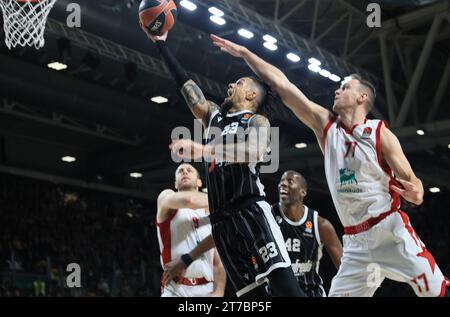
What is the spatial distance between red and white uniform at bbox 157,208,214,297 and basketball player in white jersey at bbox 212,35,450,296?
178 centimetres

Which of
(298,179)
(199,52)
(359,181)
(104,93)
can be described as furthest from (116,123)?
(359,181)

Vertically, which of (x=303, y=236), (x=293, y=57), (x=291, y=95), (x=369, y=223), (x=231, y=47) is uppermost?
(x=293, y=57)

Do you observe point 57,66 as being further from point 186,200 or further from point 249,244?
point 249,244

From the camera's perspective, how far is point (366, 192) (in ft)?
16.2

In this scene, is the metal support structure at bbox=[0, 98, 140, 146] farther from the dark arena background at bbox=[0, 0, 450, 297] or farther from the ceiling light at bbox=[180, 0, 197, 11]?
the ceiling light at bbox=[180, 0, 197, 11]

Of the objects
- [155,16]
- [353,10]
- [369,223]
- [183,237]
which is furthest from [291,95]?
[353,10]

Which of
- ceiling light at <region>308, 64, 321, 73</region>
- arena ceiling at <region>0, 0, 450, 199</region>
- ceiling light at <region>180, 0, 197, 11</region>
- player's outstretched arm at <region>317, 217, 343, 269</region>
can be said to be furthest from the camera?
ceiling light at <region>308, 64, 321, 73</region>

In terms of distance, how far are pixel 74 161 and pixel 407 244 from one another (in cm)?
1783

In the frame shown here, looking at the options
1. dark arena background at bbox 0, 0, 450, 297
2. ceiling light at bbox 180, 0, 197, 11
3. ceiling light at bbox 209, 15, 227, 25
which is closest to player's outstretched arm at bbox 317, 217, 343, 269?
dark arena background at bbox 0, 0, 450, 297

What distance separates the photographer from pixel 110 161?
67.5ft

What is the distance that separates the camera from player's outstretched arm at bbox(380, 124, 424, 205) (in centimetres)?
473

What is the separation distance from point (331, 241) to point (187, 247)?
56.3 inches

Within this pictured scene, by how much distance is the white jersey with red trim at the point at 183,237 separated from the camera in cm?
659
